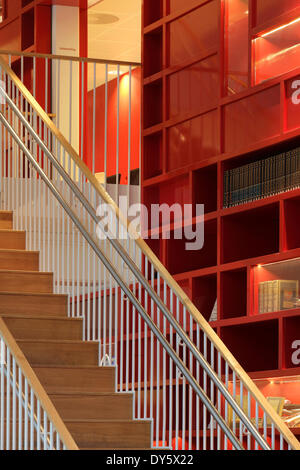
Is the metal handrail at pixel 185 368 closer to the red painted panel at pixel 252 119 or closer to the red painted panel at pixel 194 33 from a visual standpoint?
the red painted panel at pixel 252 119

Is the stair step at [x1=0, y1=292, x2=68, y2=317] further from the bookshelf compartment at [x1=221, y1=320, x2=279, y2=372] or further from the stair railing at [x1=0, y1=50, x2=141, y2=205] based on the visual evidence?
the stair railing at [x1=0, y1=50, x2=141, y2=205]

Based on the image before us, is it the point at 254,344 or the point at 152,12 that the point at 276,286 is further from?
the point at 152,12

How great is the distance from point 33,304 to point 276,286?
1.51m

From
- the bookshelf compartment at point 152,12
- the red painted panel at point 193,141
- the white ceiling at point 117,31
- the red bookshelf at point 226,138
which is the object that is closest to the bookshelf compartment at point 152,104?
the red bookshelf at point 226,138

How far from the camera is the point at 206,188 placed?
763 cm

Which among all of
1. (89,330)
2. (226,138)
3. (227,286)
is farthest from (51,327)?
(226,138)

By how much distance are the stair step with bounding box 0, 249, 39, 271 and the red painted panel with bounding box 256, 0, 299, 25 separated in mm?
2110

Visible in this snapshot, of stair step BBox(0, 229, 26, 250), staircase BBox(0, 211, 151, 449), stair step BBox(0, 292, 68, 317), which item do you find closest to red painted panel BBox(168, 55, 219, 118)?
stair step BBox(0, 229, 26, 250)

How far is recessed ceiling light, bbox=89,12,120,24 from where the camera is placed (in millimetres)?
11250

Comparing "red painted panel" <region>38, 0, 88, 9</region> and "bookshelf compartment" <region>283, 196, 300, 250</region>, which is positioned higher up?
"red painted panel" <region>38, 0, 88, 9</region>

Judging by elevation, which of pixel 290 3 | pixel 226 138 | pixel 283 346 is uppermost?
pixel 290 3

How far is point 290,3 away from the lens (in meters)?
6.64
